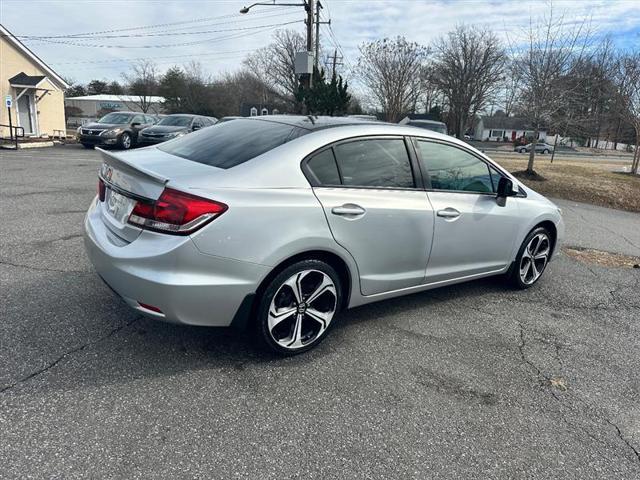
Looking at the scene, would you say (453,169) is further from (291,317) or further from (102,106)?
(102,106)

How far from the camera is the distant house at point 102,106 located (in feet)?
175

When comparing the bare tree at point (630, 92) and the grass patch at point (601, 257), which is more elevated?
the bare tree at point (630, 92)

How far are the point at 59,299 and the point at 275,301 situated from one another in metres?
2.03

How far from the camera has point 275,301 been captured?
2980 millimetres

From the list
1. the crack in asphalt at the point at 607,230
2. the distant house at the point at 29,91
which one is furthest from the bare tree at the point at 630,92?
the distant house at the point at 29,91

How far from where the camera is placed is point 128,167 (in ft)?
9.57

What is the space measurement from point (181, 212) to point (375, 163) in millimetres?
1538

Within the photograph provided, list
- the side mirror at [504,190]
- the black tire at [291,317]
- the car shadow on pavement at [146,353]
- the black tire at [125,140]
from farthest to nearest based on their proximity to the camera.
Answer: the black tire at [125,140] < the side mirror at [504,190] < the black tire at [291,317] < the car shadow on pavement at [146,353]

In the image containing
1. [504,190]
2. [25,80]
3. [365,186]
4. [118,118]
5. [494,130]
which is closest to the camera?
[365,186]

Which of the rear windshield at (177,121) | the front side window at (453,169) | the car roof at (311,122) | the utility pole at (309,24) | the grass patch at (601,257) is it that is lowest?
the grass patch at (601,257)

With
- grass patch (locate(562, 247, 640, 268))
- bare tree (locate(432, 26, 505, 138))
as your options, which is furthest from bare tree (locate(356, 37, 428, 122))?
grass patch (locate(562, 247, 640, 268))

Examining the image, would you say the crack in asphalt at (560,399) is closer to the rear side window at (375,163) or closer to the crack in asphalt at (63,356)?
the rear side window at (375,163)

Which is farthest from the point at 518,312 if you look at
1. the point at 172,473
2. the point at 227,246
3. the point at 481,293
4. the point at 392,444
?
the point at 172,473

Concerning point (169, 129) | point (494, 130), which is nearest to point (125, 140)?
point (169, 129)
